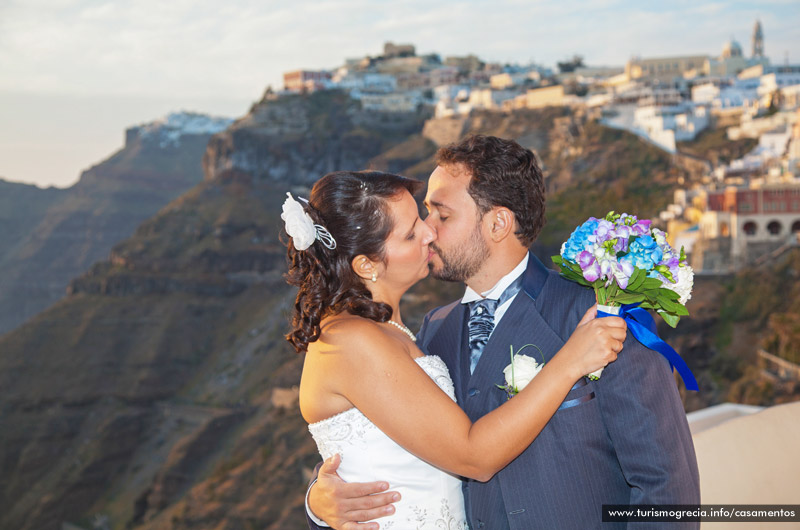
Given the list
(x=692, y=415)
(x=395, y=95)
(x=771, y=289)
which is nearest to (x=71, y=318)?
(x=395, y=95)

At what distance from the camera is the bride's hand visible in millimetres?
3061

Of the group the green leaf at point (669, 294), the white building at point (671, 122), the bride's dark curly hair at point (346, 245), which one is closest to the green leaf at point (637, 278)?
the green leaf at point (669, 294)

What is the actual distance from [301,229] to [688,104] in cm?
6525

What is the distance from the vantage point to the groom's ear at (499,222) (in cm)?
379

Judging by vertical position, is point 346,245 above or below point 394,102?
above

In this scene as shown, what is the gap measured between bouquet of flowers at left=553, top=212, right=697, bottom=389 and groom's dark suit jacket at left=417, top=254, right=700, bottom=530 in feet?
0.44

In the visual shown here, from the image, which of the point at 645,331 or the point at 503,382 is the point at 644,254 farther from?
the point at 503,382

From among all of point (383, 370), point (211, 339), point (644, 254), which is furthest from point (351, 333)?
point (211, 339)

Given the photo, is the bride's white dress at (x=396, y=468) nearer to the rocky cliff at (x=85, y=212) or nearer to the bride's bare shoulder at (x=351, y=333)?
the bride's bare shoulder at (x=351, y=333)

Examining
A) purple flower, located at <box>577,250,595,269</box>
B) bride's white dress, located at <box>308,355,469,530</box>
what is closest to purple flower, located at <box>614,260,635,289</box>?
purple flower, located at <box>577,250,595,269</box>

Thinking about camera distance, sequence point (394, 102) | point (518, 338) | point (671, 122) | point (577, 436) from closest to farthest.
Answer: point (577, 436) < point (518, 338) < point (671, 122) < point (394, 102)

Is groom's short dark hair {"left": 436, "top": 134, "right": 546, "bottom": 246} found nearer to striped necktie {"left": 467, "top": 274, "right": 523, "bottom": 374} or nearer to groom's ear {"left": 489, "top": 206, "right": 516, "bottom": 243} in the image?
groom's ear {"left": 489, "top": 206, "right": 516, "bottom": 243}

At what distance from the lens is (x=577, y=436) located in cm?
331

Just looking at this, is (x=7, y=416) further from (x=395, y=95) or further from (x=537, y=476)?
(x=537, y=476)
